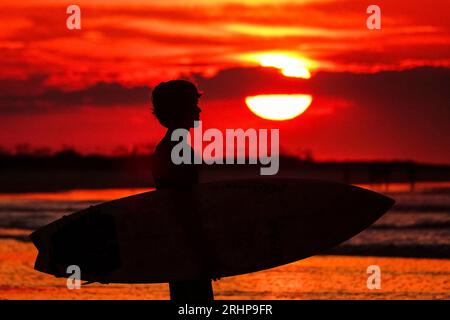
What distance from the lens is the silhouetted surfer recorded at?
5242 mm

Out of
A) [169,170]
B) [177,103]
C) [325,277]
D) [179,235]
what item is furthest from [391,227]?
[169,170]

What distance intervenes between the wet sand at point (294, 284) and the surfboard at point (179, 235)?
2590 mm

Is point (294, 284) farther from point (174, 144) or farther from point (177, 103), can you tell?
point (174, 144)

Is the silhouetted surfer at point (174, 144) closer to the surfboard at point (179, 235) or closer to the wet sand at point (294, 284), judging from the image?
the surfboard at point (179, 235)

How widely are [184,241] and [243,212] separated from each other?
28.5 inches

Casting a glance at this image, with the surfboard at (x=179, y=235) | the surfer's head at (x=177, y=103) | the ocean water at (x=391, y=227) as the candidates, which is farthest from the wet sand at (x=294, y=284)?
the surfer's head at (x=177, y=103)

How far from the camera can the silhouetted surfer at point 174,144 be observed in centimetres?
524

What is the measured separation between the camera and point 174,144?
525cm

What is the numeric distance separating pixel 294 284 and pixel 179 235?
14.0 ft

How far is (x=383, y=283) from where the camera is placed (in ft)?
34.3

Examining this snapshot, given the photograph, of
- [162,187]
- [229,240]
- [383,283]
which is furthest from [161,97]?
[383,283]
